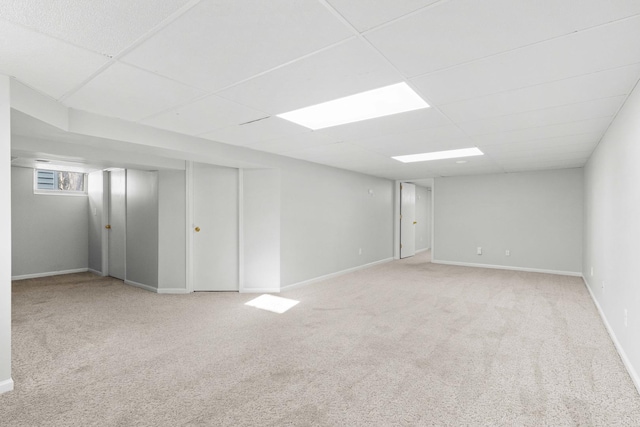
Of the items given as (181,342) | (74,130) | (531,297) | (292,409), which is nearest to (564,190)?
(531,297)

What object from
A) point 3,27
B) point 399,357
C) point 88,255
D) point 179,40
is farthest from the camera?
point 88,255

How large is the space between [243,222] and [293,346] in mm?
2540

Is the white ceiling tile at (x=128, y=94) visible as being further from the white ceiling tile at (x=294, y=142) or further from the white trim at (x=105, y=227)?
the white trim at (x=105, y=227)

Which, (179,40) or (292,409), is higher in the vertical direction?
(179,40)

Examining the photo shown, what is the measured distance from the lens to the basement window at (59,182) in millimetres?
6363

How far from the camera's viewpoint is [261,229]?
501 cm

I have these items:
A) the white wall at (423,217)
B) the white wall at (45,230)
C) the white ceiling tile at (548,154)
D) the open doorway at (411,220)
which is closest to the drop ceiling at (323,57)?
the white ceiling tile at (548,154)

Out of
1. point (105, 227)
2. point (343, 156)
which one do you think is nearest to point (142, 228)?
point (105, 227)

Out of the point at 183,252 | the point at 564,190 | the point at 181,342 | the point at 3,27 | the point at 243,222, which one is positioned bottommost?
the point at 181,342

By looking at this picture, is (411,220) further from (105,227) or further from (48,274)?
(48,274)

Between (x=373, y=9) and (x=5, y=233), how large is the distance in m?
2.72

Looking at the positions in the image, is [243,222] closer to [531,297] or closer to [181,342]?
[181,342]

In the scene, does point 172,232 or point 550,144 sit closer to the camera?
point 550,144

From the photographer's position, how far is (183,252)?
494 centimetres
